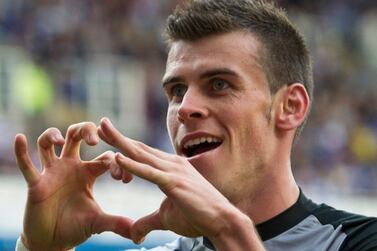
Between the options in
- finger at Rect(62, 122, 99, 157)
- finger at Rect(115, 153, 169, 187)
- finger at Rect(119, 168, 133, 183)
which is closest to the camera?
finger at Rect(115, 153, 169, 187)

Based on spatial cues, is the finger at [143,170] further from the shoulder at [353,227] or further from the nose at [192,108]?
the shoulder at [353,227]

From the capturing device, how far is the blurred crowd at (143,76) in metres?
14.2

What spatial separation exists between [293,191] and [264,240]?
299 millimetres

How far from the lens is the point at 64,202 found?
4.33m

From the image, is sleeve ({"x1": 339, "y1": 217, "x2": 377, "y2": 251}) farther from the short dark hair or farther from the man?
the short dark hair

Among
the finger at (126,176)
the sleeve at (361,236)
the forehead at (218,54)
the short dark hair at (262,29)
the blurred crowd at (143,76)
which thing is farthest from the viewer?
the blurred crowd at (143,76)

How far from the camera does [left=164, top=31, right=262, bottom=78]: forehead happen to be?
443 cm

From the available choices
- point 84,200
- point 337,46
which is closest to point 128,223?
point 84,200

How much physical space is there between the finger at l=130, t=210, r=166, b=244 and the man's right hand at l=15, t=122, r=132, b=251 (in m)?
0.07

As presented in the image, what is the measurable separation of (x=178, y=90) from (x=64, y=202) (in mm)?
576

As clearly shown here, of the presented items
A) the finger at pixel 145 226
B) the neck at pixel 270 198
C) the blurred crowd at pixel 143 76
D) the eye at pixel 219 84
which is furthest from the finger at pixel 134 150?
the blurred crowd at pixel 143 76

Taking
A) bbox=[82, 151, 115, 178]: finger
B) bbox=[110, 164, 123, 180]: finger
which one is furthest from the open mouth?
bbox=[110, 164, 123, 180]: finger

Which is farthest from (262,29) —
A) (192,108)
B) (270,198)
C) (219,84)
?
(270,198)

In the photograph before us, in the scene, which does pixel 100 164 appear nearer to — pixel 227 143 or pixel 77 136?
pixel 77 136
